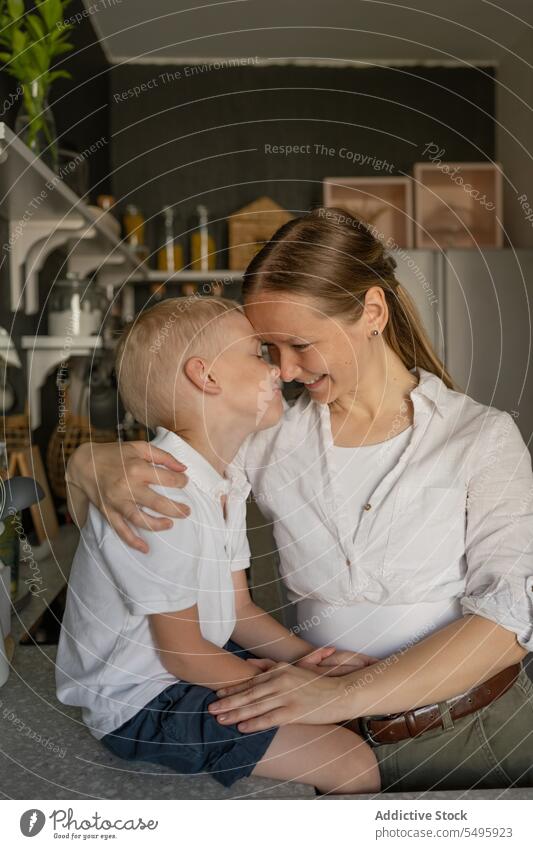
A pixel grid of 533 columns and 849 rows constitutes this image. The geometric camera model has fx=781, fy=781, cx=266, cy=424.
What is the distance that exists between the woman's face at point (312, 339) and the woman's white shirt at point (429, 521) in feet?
0.21

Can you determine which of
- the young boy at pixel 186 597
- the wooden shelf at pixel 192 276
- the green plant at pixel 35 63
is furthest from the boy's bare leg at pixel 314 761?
the wooden shelf at pixel 192 276

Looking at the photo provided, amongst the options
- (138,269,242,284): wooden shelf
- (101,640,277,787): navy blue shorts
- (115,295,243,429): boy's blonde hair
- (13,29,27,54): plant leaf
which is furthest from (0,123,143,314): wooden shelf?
(138,269,242,284): wooden shelf

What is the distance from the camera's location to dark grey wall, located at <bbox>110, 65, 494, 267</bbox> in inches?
117

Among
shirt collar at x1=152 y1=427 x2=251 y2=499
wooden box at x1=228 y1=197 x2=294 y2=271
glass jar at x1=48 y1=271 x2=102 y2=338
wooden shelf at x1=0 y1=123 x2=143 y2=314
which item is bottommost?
shirt collar at x1=152 y1=427 x2=251 y2=499

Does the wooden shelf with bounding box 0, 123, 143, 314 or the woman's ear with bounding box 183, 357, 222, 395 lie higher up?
the wooden shelf with bounding box 0, 123, 143, 314

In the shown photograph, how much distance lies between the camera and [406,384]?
2.74 feet

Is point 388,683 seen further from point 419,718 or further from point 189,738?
point 189,738

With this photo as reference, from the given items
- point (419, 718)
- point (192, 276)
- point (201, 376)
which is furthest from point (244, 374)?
point (192, 276)

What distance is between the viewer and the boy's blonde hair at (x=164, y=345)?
687 mm

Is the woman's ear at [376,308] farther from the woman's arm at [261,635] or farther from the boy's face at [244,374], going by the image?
the woman's arm at [261,635]

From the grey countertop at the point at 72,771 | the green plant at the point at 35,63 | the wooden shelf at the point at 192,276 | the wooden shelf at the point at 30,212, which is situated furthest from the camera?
the wooden shelf at the point at 192,276

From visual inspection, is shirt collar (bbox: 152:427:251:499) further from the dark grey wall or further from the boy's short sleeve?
the dark grey wall

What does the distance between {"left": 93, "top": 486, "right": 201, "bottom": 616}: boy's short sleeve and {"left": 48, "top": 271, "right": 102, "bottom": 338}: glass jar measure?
108cm
